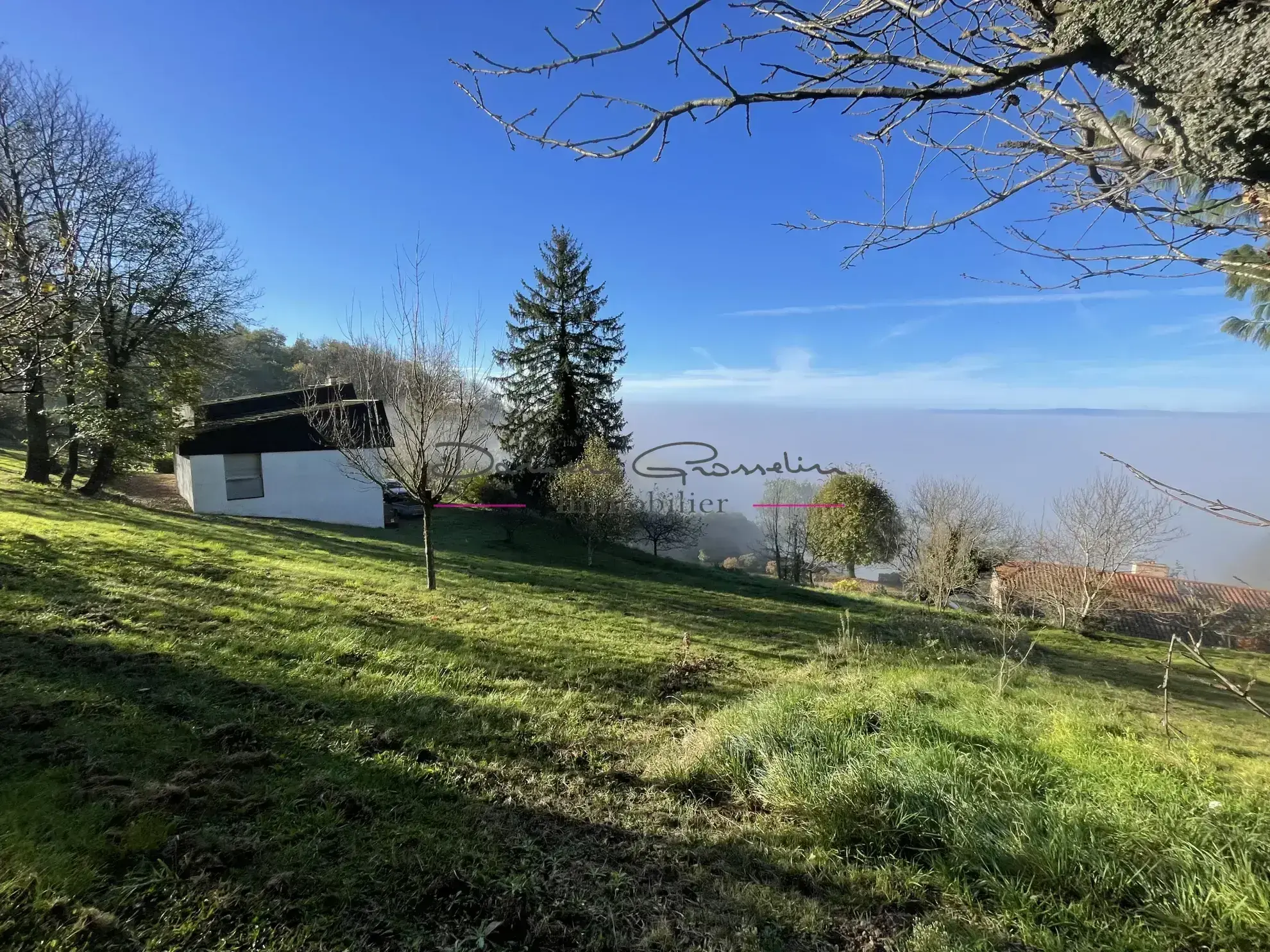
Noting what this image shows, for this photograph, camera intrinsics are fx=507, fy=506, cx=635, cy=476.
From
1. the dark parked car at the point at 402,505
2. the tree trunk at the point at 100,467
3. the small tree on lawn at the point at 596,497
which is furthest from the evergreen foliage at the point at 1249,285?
the dark parked car at the point at 402,505

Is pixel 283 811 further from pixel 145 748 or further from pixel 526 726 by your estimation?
pixel 526 726

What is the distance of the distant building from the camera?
49.1 ft

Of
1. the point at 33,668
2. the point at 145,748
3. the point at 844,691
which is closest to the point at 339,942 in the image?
the point at 145,748

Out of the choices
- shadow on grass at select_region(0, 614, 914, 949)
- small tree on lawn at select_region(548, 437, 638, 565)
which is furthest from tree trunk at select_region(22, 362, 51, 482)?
shadow on grass at select_region(0, 614, 914, 949)

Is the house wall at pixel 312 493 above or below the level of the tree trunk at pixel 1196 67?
below

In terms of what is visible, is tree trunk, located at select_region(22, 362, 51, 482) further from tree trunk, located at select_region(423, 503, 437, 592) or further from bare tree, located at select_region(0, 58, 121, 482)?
tree trunk, located at select_region(423, 503, 437, 592)

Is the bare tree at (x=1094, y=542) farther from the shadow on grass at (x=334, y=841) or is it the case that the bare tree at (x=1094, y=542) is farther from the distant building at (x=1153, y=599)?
the shadow on grass at (x=334, y=841)

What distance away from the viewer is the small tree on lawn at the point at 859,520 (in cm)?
2103

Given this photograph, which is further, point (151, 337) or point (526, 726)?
point (151, 337)

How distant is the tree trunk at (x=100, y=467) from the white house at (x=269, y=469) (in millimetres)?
2184

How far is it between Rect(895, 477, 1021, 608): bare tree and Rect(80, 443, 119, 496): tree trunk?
911 inches

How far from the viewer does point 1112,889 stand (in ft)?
6.60

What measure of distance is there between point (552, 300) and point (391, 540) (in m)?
12.7

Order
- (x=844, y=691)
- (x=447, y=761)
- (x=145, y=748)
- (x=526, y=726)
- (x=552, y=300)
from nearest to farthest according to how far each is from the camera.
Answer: (x=145, y=748) → (x=447, y=761) → (x=526, y=726) → (x=844, y=691) → (x=552, y=300)
